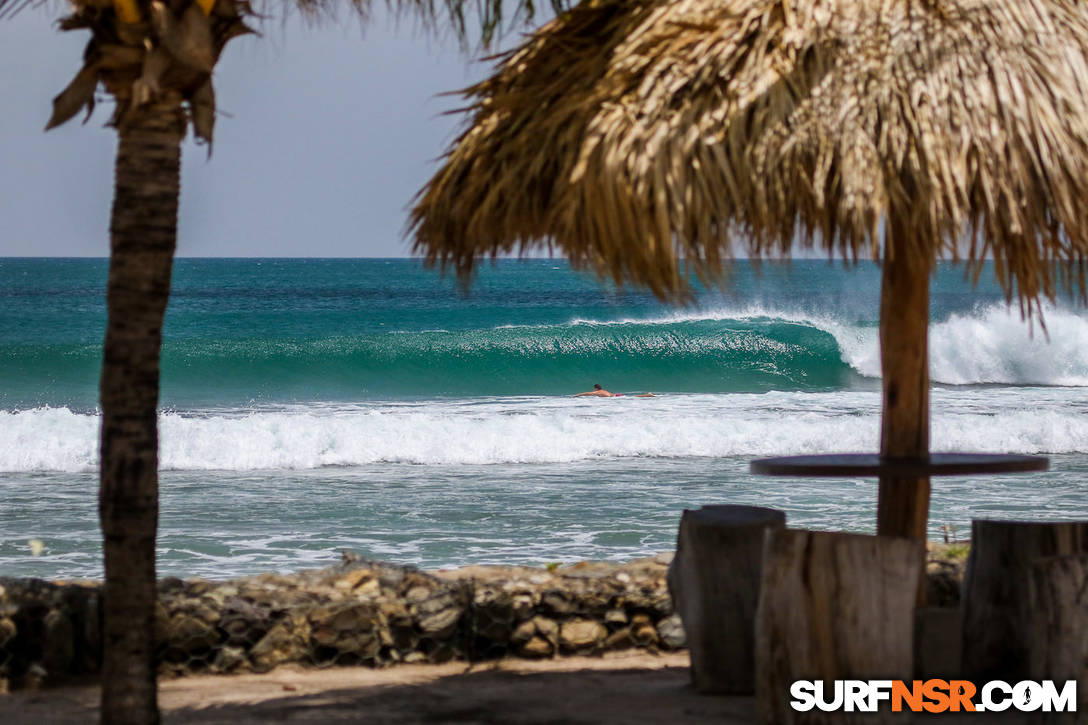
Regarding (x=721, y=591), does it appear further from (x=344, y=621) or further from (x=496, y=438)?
(x=496, y=438)

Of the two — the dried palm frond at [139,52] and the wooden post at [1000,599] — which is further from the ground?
the dried palm frond at [139,52]

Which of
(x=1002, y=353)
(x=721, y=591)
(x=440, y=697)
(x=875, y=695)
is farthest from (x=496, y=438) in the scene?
(x=1002, y=353)

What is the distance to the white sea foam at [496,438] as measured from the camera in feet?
43.6

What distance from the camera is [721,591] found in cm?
429

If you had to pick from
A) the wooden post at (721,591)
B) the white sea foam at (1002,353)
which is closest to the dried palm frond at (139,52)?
the wooden post at (721,591)

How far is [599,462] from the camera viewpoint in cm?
1341

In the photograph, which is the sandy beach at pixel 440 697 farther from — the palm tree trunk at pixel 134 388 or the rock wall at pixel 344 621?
the palm tree trunk at pixel 134 388

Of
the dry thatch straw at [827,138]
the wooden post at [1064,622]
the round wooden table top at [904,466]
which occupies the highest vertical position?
the dry thatch straw at [827,138]

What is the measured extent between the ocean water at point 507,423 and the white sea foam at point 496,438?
4 centimetres

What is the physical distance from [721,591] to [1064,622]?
1.26 m

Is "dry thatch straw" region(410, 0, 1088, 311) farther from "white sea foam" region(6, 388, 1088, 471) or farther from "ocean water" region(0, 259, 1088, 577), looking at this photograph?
"white sea foam" region(6, 388, 1088, 471)

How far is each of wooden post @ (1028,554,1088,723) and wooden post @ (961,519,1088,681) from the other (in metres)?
0.69

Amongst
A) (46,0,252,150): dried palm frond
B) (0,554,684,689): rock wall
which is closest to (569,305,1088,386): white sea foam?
(0,554,684,689): rock wall

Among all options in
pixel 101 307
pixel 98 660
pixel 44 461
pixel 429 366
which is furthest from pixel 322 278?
pixel 98 660
